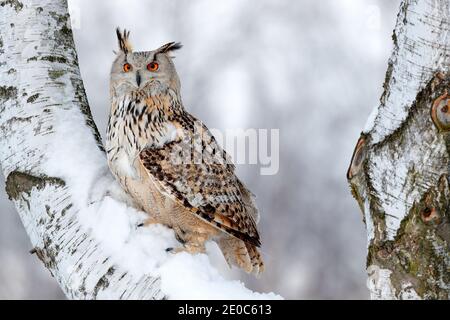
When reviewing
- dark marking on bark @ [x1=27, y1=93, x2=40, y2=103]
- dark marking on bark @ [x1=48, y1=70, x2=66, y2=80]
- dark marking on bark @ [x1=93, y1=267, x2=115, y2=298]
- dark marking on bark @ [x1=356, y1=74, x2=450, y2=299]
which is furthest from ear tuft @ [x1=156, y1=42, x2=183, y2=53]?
dark marking on bark @ [x1=356, y1=74, x2=450, y2=299]

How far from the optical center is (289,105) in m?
6.68

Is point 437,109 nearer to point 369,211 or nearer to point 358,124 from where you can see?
point 369,211

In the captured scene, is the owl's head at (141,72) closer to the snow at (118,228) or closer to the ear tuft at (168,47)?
the ear tuft at (168,47)

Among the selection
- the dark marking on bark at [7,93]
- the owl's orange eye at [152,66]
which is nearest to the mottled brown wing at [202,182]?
the owl's orange eye at [152,66]

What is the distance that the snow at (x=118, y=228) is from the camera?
203cm

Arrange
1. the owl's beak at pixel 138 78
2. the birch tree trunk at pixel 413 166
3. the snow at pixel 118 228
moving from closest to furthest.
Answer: the birch tree trunk at pixel 413 166, the snow at pixel 118 228, the owl's beak at pixel 138 78

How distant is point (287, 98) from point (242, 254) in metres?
3.64

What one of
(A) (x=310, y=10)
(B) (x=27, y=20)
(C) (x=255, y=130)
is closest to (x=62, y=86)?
(B) (x=27, y=20)

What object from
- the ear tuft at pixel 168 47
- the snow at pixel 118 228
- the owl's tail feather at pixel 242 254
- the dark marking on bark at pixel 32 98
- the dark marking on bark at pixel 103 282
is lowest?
the owl's tail feather at pixel 242 254

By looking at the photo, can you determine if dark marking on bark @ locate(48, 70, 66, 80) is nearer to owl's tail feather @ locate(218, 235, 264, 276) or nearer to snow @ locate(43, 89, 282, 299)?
snow @ locate(43, 89, 282, 299)

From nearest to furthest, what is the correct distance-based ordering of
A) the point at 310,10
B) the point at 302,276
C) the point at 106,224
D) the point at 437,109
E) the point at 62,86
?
the point at 437,109, the point at 106,224, the point at 62,86, the point at 302,276, the point at 310,10

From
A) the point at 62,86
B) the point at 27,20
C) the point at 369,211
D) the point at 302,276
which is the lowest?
the point at 302,276

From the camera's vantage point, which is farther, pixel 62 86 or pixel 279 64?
pixel 279 64
